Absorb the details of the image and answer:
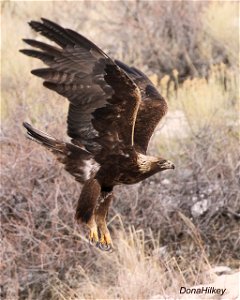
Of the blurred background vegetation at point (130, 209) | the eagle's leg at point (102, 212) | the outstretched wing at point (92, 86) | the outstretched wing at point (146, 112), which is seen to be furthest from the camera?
the blurred background vegetation at point (130, 209)

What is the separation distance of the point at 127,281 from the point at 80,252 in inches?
54.9

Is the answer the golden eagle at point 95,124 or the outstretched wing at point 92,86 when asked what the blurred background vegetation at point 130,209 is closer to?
the golden eagle at point 95,124

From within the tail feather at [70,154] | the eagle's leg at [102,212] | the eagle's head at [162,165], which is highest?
the eagle's head at [162,165]

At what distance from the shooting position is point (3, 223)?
370 inches

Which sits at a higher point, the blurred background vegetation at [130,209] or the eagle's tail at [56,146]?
the eagle's tail at [56,146]

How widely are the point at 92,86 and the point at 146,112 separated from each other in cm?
118

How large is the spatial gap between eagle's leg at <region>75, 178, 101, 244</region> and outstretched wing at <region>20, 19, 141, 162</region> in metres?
0.23

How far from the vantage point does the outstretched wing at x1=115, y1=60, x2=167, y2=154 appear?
6887 millimetres

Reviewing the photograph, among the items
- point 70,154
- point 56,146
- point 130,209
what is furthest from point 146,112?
point 130,209

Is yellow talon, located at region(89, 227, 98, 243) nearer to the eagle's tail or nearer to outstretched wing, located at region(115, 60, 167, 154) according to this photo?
the eagle's tail

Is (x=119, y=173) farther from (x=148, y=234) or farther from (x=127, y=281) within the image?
(x=148, y=234)

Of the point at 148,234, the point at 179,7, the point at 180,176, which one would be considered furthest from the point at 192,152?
the point at 179,7

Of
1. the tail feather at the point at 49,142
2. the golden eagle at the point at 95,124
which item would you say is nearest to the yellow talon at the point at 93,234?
the golden eagle at the point at 95,124

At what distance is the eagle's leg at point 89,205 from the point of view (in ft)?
21.4
